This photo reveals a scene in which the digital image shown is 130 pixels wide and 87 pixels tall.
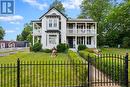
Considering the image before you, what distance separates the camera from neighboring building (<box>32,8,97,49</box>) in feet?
180

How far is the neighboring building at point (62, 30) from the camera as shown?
54803mm

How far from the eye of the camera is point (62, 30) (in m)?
56.2

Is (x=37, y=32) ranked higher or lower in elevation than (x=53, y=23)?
lower

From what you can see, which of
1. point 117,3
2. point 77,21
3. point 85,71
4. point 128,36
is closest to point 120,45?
point 128,36

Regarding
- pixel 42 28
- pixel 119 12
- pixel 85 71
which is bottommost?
pixel 85 71

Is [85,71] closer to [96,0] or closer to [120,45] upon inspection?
[120,45]

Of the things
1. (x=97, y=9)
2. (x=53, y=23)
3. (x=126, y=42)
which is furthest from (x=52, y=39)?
(x=97, y=9)

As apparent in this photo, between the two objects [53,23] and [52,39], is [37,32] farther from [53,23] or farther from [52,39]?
[53,23]

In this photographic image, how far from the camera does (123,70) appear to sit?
14.3 meters

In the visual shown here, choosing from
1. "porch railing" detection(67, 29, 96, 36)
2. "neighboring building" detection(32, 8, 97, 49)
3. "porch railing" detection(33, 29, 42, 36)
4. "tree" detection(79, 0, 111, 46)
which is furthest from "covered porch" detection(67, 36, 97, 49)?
"tree" detection(79, 0, 111, 46)

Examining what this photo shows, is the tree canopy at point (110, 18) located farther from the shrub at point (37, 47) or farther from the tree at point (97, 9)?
the shrub at point (37, 47)

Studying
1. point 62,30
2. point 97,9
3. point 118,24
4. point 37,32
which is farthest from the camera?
point 97,9

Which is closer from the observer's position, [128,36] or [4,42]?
[128,36]

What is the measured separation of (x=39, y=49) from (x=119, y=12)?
2589cm
